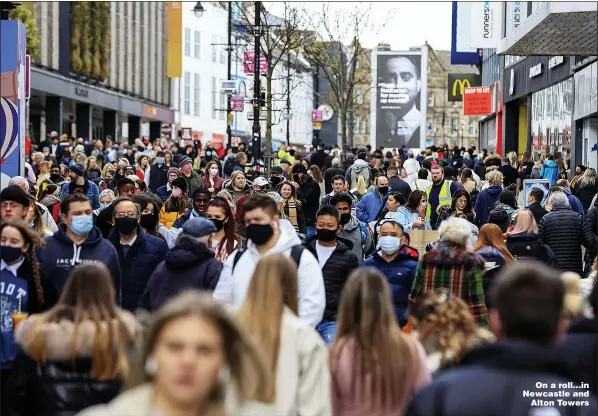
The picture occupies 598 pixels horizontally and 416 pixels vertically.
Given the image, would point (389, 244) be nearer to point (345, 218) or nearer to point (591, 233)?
point (345, 218)

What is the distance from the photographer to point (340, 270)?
1060 centimetres

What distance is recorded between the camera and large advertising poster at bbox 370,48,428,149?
67.1 m

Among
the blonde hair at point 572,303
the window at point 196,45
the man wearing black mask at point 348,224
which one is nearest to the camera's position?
the blonde hair at point 572,303

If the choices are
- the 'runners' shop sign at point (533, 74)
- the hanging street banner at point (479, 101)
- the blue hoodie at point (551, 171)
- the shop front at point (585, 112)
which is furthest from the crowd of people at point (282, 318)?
the hanging street banner at point (479, 101)

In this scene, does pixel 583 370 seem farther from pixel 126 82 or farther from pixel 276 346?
pixel 126 82

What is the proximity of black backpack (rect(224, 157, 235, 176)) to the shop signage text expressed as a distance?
1386 cm

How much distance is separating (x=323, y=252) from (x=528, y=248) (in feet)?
6.49

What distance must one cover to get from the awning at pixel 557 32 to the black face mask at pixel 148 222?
10.7 m

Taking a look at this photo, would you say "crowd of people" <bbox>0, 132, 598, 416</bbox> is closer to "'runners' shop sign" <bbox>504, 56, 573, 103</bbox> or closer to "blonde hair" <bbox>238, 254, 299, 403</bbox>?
"blonde hair" <bbox>238, 254, 299, 403</bbox>

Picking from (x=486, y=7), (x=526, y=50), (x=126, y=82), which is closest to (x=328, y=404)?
(x=526, y=50)

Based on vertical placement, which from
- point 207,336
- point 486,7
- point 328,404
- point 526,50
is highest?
point 486,7

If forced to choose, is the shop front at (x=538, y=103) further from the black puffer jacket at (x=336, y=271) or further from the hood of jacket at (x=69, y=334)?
the hood of jacket at (x=69, y=334)

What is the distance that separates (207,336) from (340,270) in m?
6.58

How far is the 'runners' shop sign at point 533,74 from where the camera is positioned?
38562mm
